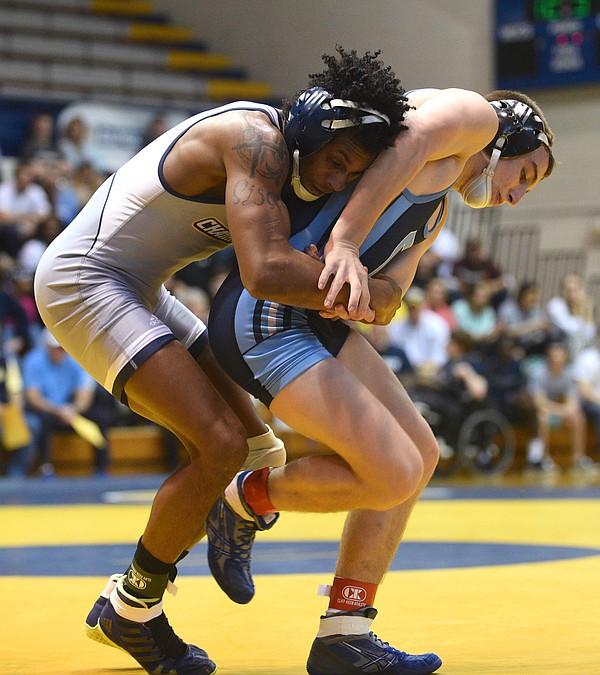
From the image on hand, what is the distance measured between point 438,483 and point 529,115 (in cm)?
698

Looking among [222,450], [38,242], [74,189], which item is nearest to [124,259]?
[222,450]

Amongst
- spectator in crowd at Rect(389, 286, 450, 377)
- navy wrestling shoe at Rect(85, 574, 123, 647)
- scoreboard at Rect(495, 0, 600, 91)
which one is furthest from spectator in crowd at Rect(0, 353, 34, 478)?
scoreboard at Rect(495, 0, 600, 91)

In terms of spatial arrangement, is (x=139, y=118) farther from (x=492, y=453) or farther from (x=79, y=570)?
(x=79, y=570)

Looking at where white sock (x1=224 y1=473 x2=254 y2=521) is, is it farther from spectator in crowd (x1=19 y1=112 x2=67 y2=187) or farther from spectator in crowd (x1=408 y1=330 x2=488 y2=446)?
spectator in crowd (x1=19 y1=112 x2=67 y2=187)

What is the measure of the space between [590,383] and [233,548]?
30.4ft

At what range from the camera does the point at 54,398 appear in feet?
32.1

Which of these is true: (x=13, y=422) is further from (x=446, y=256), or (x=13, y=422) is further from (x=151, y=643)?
(x=151, y=643)

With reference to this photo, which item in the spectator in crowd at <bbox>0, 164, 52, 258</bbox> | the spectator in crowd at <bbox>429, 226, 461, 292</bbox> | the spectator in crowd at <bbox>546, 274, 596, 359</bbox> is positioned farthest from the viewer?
the spectator in crowd at <bbox>429, 226, 461, 292</bbox>

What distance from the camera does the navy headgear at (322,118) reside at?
2.75 meters

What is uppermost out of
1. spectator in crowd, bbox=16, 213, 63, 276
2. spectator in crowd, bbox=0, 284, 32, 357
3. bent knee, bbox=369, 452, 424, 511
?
bent knee, bbox=369, 452, 424, 511

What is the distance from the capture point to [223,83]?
53.8 ft

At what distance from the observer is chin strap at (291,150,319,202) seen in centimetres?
283

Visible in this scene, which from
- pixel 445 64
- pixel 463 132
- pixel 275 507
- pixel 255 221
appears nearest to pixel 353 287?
Answer: pixel 255 221

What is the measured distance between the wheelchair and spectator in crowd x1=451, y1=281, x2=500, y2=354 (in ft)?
3.92
